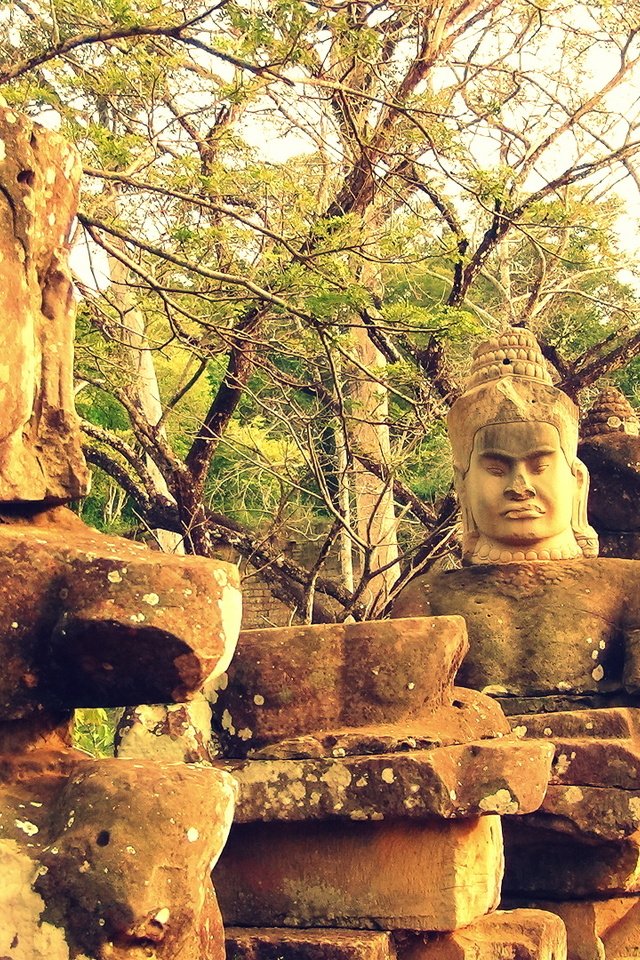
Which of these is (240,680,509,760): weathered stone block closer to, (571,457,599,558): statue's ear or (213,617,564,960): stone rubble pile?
(213,617,564,960): stone rubble pile

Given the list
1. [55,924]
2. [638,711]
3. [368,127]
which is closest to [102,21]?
[368,127]

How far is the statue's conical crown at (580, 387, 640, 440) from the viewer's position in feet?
21.4

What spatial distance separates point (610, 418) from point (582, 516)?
0.91m

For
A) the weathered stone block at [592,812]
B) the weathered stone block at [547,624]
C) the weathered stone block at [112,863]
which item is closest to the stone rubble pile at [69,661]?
the weathered stone block at [112,863]

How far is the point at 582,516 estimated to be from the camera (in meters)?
5.79

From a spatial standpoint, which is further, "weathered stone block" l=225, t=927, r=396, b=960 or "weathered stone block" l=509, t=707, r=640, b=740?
"weathered stone block" l=509, t=707, r=640, b=740

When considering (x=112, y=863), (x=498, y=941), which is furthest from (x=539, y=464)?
(x=112, y=863)

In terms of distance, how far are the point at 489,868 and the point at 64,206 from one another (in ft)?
6.89

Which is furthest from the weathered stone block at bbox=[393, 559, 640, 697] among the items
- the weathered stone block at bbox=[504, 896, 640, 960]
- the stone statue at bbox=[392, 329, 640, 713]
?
the weathered stone block at bbox=[504, 896, 640, 960]

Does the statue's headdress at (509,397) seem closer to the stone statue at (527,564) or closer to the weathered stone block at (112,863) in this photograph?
the stone statue at (527,564)

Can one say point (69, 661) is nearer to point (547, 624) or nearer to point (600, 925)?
point (600, 925)

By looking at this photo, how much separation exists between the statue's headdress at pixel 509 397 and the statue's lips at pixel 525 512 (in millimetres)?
295

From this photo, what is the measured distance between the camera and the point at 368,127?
845 cm

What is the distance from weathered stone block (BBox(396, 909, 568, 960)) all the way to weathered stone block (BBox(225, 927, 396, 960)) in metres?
0.09
